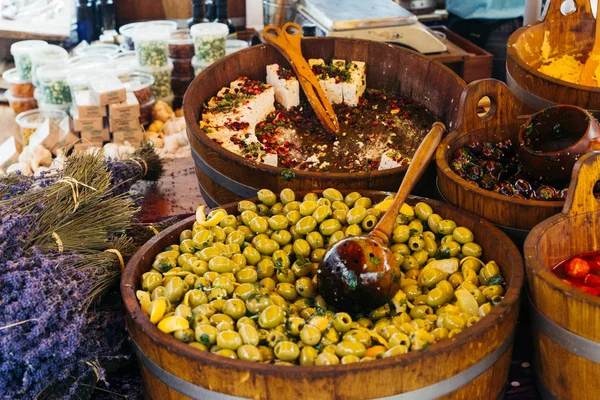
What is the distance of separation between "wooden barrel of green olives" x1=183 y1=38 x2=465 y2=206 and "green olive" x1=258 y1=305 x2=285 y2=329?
2.29 ft

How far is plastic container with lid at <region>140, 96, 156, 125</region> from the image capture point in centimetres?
478

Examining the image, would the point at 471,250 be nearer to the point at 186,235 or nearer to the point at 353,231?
the point at 353,231

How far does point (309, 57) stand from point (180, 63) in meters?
2.07

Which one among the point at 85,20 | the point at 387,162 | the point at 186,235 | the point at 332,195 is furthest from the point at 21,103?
the point at 332,195

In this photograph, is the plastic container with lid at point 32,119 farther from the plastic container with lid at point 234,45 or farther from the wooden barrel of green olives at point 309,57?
the wooden barrel of green olives at point 309,57

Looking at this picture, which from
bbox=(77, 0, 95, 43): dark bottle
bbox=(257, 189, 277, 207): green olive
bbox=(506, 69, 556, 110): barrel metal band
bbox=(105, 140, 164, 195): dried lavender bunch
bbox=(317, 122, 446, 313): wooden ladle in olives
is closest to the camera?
bbox=(317, 122, 446, 313): wooden ladle in olives

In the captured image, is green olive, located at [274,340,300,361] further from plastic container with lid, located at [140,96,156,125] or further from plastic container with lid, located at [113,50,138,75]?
plastic container with lid, located at [113,50,138,75]

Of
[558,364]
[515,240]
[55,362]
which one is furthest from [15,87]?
[558,364]

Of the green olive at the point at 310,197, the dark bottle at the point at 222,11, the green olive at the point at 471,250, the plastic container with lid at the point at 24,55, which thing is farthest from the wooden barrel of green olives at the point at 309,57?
the dark bottle at the point at 222,11

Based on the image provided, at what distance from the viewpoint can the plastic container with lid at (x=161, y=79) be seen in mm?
5102

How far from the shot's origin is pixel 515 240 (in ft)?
6.98

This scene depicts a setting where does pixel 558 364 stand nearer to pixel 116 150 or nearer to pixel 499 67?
pixel 116 150

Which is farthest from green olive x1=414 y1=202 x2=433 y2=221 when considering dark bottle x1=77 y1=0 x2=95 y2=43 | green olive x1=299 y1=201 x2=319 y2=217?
dark bottle x1=77 y1=0 x2=95 y2=43

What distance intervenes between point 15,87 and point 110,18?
1.49 meters
